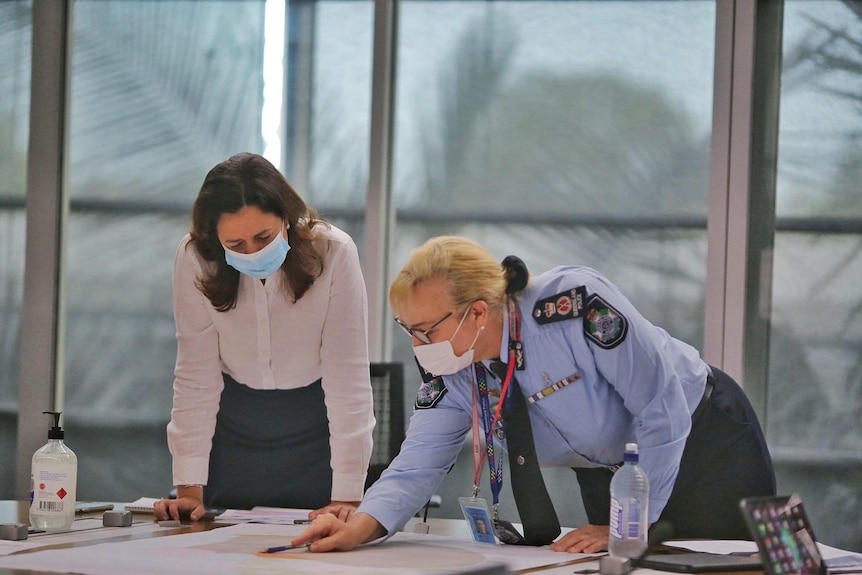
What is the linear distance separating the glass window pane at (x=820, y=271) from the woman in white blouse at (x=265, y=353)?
1984 mm

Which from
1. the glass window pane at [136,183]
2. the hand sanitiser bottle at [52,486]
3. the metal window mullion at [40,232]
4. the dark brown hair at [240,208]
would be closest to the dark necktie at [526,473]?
the dark brown hair at [240,208]

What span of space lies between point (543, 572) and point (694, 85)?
2.69m

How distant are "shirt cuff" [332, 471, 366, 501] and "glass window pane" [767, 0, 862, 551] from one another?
203cm

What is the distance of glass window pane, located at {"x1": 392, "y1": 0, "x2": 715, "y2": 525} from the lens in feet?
12.3

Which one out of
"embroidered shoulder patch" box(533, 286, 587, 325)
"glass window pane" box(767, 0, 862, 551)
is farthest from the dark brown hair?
"glass window pane" box(767, 0, 862, 551)

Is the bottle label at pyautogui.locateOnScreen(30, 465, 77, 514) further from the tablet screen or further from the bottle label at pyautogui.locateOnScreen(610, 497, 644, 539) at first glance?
the tablet screen

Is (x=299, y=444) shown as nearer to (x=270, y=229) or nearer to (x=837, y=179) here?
(x=270, y=229)

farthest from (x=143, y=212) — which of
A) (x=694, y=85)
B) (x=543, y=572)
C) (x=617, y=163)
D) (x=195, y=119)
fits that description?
(x=543, y=572)

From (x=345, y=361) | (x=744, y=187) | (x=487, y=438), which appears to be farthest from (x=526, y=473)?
(x=744, y=187)

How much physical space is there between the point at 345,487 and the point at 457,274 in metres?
0.64

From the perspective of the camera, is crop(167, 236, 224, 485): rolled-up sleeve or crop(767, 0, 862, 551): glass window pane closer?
crop(167, 236, 224, 485): rolled-up sleeve

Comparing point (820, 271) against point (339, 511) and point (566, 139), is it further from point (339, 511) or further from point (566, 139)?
point (339, 511)

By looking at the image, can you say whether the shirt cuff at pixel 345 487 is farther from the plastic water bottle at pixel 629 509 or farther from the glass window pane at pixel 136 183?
the glass window pane at pixel 136 183

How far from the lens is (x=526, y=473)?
5.92 feet
